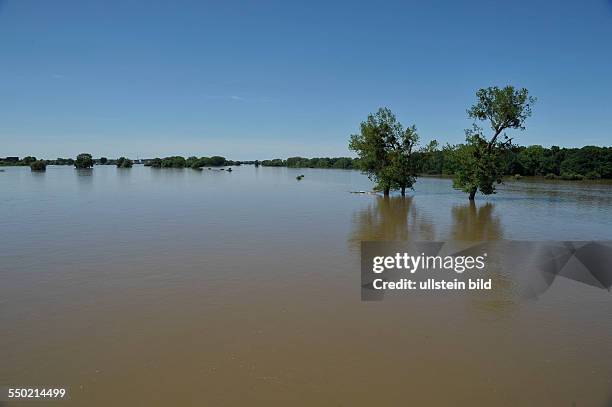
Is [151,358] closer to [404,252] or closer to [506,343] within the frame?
[506,343]

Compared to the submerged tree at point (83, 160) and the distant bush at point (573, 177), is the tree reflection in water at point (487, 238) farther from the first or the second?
the submerged tree at point (83, 160)

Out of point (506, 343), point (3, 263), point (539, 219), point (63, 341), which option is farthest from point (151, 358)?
point (539, 219)

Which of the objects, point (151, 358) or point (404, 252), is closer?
point (151, 358)

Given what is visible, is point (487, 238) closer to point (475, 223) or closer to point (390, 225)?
point (475, 223)

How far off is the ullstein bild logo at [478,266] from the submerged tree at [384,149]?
24.7m

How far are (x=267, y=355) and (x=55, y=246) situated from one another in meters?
13.8

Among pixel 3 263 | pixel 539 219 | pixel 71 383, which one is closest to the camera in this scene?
pixel 71 383

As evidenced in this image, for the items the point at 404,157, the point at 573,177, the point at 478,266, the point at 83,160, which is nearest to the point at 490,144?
the point at 404,157

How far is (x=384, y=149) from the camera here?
43.2 metres

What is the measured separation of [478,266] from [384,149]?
29.8 m

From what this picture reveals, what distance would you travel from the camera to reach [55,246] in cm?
1703

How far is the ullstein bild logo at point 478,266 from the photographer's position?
12148 millimetres

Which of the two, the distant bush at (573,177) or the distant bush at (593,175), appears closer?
the distant bush at (573,177)

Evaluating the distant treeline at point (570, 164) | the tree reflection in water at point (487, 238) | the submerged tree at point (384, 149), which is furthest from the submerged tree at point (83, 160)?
the tree reflection in water at point (487, 238)
